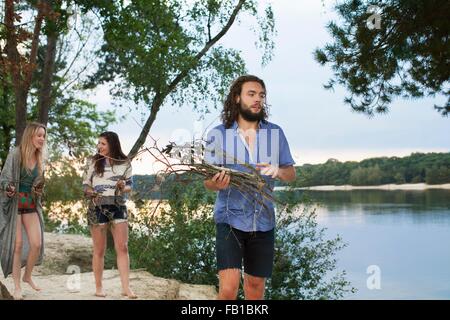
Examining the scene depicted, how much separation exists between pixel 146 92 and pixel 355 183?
493 cm

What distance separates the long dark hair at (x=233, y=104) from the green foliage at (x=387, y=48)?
6479 mm

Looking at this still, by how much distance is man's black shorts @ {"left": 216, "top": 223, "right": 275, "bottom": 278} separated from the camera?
4121 millimetres

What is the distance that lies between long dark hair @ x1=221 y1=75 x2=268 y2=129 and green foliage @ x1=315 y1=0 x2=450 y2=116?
6479mm

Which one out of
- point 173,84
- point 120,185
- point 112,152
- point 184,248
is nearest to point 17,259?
point 112,152

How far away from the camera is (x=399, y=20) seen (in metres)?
10.5

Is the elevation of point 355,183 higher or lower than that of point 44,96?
lower

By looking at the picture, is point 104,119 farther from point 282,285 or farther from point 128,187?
point 128,187

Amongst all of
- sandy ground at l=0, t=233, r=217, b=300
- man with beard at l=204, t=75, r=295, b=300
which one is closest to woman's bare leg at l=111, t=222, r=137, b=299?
sandy ground at l=0, t=233, r=217, b=300

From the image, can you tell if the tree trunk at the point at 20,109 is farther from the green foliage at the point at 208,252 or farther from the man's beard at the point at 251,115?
the man's beard at the point at 251,115

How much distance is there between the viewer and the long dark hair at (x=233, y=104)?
446 centimetres

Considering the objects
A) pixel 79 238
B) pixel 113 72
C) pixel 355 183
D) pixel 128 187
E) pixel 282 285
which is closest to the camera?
pixel 128 187

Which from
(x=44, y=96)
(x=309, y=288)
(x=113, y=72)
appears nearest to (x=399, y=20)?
(x=309, y=288)

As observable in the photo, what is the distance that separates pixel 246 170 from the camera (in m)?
4.26

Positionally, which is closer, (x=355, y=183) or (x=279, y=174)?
(x=279, y=174)
